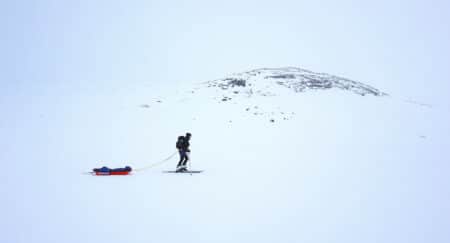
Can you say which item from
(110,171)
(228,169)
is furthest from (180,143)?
(110,171)

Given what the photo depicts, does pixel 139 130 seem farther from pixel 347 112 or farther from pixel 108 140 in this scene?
pixel 347 112

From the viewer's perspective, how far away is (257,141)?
2316cm

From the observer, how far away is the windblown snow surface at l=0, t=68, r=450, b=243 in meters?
8.49

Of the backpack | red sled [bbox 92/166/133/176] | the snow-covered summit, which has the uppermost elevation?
the snow-covered summit

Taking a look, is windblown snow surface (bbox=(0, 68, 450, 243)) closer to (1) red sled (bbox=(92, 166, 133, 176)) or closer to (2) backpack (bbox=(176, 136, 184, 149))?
(1) red sled (bbox=(92, 166, 133, 176))

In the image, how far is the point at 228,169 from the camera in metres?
15.9

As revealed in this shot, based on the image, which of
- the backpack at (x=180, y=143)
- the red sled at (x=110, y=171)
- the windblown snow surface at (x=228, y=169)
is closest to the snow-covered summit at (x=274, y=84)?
the windblown snow surface at (x=228, y=169)

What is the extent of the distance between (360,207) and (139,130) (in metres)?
18.8

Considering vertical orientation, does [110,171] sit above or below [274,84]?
below

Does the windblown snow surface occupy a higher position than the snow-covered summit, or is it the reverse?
the snow-covered summit

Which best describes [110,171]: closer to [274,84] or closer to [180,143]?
[180,143]

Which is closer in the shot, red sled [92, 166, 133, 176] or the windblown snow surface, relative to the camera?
the windblown snow surface

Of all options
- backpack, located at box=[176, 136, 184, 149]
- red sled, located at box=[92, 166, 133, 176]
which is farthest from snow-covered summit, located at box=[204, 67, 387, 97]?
red sled, located at box=[92, 166, 133, 176]

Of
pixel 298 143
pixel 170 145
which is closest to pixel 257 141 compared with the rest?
pixel 298 143
